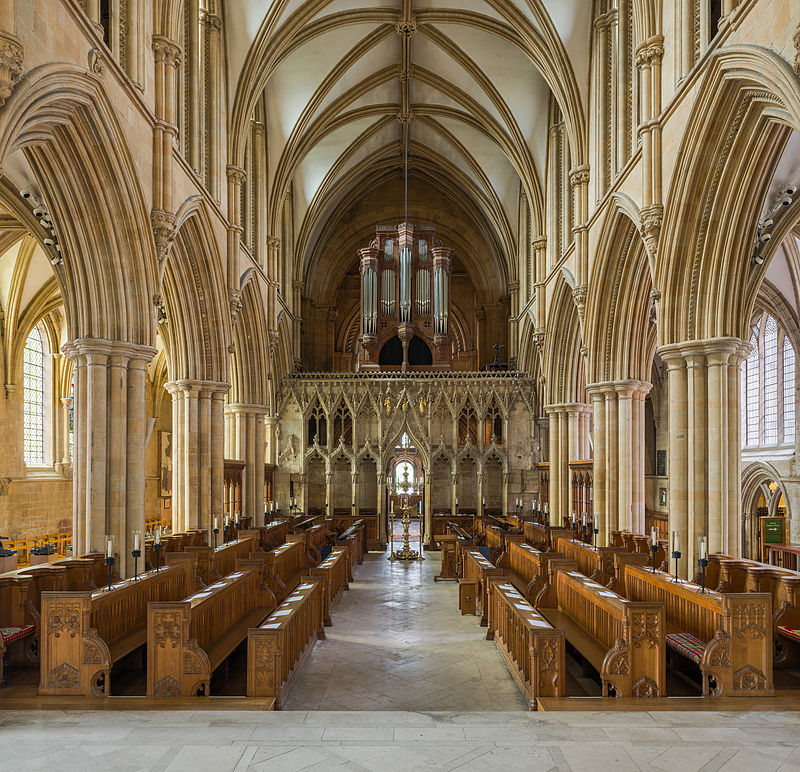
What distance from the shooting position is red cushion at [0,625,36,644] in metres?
6.84

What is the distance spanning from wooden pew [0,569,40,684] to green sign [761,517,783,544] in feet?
54.0

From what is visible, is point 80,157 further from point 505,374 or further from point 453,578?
point 505,374

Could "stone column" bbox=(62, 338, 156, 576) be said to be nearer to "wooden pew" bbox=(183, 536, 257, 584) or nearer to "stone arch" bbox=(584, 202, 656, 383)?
"wooden pew" bbox=(183, 536, 257, 584)

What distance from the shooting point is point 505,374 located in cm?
2348

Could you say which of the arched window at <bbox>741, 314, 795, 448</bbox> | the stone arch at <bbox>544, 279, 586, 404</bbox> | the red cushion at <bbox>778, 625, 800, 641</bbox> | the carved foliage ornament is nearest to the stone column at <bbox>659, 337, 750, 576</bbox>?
the red cushion at <bbox>778, 625, 800, 641</bbox>

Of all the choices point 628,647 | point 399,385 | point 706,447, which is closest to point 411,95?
point 399,385

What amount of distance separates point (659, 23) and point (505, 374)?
510 inches

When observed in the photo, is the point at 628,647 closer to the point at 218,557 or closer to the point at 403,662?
the point at 403,662

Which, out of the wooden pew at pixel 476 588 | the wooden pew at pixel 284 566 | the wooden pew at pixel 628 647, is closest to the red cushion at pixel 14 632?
the wooden pew at pixel 284 566

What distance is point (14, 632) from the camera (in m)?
7.02

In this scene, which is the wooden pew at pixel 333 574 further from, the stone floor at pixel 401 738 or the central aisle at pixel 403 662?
the stone floor at pixel 401 738

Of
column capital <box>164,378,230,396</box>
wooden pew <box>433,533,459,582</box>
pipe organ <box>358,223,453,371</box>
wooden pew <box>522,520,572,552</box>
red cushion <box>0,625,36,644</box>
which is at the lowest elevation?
wooden pew <box>433,533,459,582</box>

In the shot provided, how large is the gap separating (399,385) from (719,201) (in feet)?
44.0

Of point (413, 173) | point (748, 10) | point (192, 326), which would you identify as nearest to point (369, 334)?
point (413, 173)
